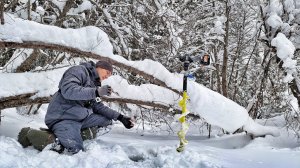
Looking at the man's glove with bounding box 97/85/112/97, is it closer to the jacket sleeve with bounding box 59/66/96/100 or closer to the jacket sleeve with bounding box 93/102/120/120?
the jacket sleeve with bounding box 59/66/96/100

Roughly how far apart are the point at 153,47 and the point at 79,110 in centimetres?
301

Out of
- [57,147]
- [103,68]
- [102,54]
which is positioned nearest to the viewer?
[57,147]

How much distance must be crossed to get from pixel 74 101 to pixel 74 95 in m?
0.26

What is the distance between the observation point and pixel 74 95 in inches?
151

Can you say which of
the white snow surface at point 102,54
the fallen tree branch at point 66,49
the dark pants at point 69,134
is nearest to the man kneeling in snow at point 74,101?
the dark pants at point 69,134

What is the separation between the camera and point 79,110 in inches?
162

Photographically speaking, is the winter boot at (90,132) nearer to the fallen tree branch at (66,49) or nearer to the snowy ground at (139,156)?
the snowy ground at (139,156)

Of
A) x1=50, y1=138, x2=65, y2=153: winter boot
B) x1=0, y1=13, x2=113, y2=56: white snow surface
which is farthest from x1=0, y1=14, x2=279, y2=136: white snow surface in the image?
x1=50, y1=138, x2=65, y2=153: winter boot

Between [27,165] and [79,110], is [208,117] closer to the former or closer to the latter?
[79,110]

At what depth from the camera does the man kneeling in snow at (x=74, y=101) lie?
3.82 metres

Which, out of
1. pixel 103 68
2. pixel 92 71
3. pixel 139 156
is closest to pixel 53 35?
pixel 92 71

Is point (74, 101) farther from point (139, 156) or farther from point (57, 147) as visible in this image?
point (139, 156)

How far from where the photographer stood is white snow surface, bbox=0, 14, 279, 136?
4434 mm

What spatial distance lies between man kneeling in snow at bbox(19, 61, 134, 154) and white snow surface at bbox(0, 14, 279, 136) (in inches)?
25.1
